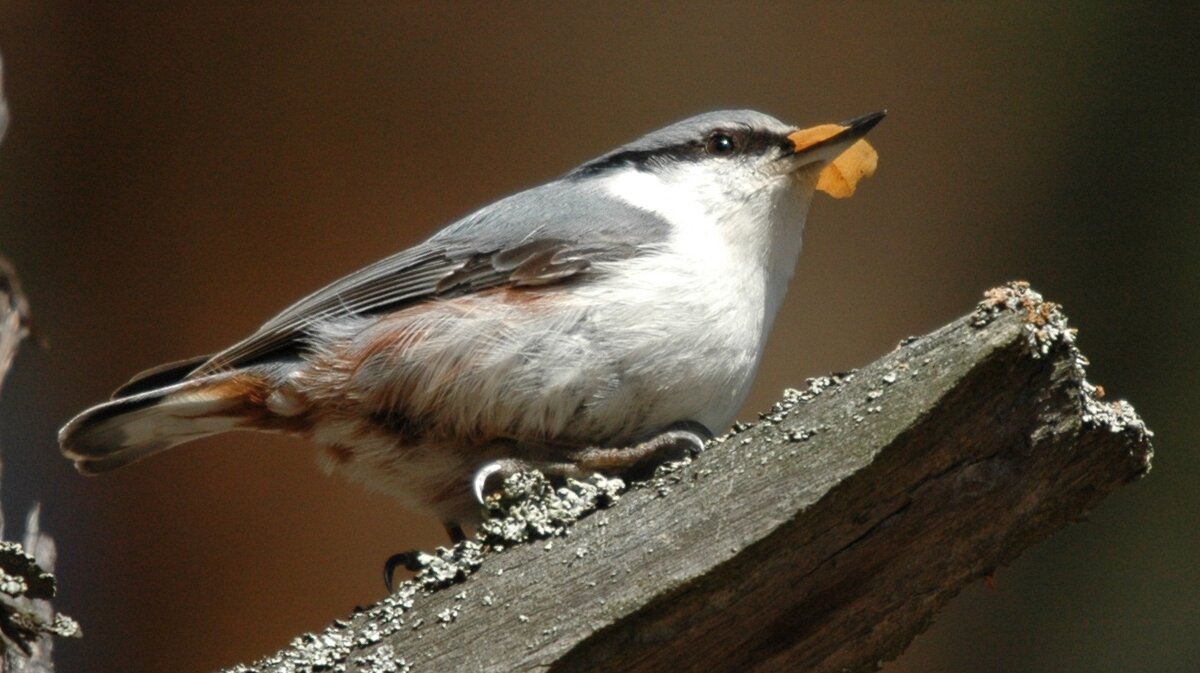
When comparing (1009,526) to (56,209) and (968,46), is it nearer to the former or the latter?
(968,46)

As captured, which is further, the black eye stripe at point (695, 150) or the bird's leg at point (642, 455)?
the black eye stripe at point (695, 150)

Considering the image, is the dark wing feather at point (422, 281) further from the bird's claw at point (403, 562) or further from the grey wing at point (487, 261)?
the bird's claw at point (403, 562)

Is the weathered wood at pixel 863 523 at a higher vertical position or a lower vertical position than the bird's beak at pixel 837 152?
lower

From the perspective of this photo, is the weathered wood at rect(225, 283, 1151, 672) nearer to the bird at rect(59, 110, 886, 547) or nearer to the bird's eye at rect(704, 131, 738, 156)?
the bird at rect(59, 110, 886, 547)

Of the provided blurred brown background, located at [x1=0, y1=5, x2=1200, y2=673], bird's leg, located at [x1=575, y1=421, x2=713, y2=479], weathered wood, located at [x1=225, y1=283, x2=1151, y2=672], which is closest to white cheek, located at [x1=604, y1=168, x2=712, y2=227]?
bird's leg, located at [x1=575, y1=421, x2=713, y2=479]

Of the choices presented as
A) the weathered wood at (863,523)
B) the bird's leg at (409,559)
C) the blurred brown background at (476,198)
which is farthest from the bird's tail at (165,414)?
the blurred brown background at (476,198)

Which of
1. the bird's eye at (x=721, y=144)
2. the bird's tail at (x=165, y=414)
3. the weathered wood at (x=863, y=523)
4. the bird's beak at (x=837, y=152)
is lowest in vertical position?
the weathered wood at (x=863, y=523)

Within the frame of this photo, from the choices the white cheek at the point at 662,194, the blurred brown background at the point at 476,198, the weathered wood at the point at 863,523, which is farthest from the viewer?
the blurred brown background at the point at 476,198
